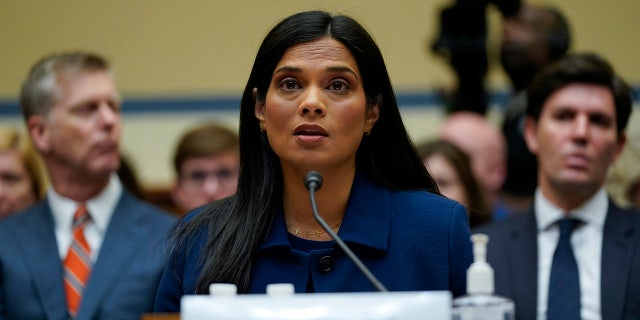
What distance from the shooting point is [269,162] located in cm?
322

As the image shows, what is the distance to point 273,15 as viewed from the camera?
749 centimetres

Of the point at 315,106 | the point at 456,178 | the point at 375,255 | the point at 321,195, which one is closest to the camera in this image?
the point at 315,106

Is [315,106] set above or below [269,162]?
above

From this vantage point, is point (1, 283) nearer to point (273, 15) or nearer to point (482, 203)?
point (482, 203)

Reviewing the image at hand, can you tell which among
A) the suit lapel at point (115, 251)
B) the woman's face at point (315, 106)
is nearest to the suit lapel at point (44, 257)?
the suit lapel at point (115, 251)

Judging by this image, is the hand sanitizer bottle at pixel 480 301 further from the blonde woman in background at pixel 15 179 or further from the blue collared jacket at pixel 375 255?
the blonde woman in background at pixel 15 179

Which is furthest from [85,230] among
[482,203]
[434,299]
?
[434,299]

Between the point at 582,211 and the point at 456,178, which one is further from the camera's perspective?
the point at 456,178

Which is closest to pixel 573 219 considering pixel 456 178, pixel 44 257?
pixel 456 178

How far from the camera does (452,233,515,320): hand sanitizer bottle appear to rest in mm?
2338

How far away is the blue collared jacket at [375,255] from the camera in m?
3.02

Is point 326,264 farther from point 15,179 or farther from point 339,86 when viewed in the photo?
point 15,179

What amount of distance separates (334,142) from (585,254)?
157cm

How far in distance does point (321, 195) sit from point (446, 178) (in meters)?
1.93
